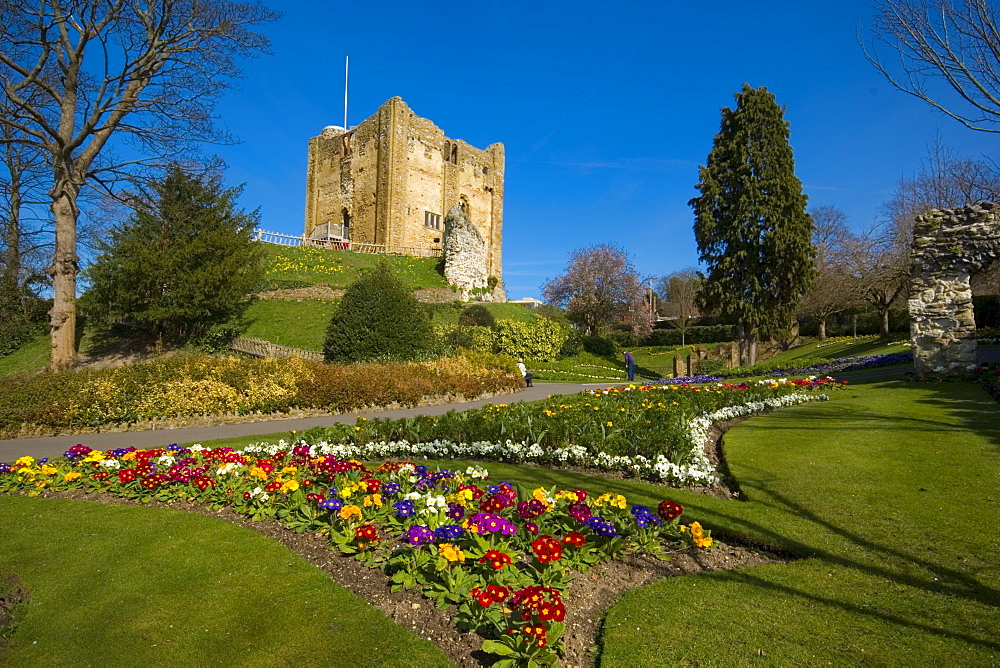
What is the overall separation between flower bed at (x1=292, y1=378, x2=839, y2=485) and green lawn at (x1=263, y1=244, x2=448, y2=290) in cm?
2290

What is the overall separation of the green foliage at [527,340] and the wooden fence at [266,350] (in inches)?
371

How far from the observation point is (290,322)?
988 inches

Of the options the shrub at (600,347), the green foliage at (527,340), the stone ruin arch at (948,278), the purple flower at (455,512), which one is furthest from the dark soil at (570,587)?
the shrub at (600,347)

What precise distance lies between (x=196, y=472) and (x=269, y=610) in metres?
3.09

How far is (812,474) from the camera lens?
227 inches

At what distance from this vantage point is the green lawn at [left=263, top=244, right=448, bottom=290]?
1246 inches

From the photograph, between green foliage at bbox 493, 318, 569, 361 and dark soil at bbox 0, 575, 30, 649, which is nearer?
dark soil at bbox 0, 575, 30, 649

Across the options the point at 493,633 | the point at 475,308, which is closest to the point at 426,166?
the point at 475,308

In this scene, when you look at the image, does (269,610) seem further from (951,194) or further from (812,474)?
(951,194)

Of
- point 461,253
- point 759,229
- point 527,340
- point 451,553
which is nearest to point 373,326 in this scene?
point 527,340

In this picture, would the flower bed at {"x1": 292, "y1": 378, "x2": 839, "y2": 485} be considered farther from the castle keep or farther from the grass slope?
the castle keep

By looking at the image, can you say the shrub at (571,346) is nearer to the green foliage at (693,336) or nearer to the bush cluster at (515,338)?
the bush cluster at (515,338)

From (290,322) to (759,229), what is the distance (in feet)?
70.7

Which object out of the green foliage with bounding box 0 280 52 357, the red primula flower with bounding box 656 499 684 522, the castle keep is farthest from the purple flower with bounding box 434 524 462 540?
the castle keep
